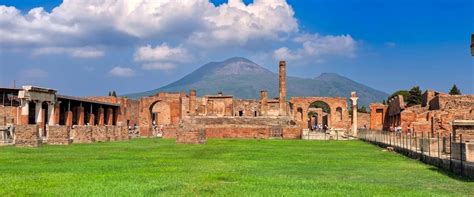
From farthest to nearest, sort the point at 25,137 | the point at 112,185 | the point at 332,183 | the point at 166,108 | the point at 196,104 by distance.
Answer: the point at 166,108 < the point at 196,104 < the point at 25,137 < the point at 332,183 < the point at 112,185

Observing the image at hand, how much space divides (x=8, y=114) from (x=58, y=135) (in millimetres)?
16147

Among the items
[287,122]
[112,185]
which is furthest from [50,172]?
[287,122]

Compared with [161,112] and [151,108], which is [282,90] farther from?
[161,112]

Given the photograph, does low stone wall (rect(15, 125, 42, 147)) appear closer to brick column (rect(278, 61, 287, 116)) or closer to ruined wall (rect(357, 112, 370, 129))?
brick column (rect(278, 61, 287, 116))

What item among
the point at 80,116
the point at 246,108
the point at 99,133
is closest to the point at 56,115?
the point at 99,133

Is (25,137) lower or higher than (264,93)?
lower

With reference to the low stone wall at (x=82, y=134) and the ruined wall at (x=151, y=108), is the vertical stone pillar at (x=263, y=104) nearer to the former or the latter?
the ruined wall at (x=151, y=108)

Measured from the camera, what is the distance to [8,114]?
48250 millimetres

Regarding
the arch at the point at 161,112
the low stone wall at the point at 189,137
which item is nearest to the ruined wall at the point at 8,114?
the low stone wall at the point at 189,137

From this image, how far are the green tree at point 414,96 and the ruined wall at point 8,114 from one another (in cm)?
5951

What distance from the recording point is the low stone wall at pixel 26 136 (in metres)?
30.9

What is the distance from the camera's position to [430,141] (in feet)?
65.8

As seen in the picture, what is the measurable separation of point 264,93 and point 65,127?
1434 inches

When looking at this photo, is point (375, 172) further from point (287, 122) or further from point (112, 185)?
point (287, 122)
